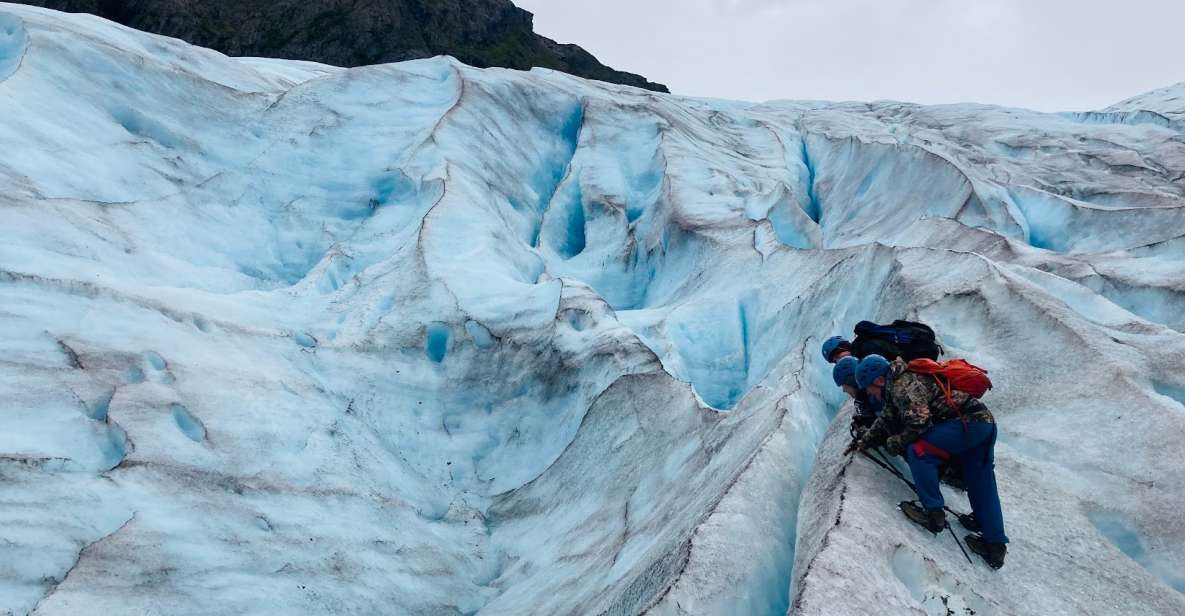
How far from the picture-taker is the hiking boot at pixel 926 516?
5020mm

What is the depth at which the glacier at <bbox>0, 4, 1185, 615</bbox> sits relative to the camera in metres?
5.59

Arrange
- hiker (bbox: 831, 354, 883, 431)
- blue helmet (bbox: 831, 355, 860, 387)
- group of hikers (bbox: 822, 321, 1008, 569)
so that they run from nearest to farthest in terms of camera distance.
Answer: group of hikers (bbox: 822, 321, 1008, 569) → hiker (bbox: 831, 354, 883, 431) → blue helmet (bbox: 831, 355, 860, 387)

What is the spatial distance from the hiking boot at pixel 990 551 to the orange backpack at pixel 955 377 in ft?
2.99

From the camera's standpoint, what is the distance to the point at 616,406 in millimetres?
9344

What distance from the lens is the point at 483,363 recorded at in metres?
11.0

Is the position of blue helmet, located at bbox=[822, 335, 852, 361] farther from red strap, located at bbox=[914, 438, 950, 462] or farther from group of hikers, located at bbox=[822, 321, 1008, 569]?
red strap, located at bbox=[914, 438, 950, 462]

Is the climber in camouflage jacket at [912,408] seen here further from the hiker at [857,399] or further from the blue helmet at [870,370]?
the hiker at [857,399]

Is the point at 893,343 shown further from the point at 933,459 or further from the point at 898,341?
the point at 933,459

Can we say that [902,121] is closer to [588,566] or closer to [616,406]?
[616,406]

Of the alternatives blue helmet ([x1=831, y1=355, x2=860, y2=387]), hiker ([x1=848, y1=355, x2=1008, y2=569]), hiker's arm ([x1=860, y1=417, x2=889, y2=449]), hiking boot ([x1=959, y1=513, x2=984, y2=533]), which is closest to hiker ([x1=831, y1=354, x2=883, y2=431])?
blue helmet ([x1=831, y1=355, x2=860, y2=387])

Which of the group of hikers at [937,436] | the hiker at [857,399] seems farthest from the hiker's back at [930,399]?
the hiker at [857,399]

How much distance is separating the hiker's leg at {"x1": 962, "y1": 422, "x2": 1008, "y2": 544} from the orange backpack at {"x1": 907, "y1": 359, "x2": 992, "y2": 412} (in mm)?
278

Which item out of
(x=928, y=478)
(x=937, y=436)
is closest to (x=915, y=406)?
(x=937, y=436)

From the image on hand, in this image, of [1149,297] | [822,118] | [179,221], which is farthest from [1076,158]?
[179,221]
